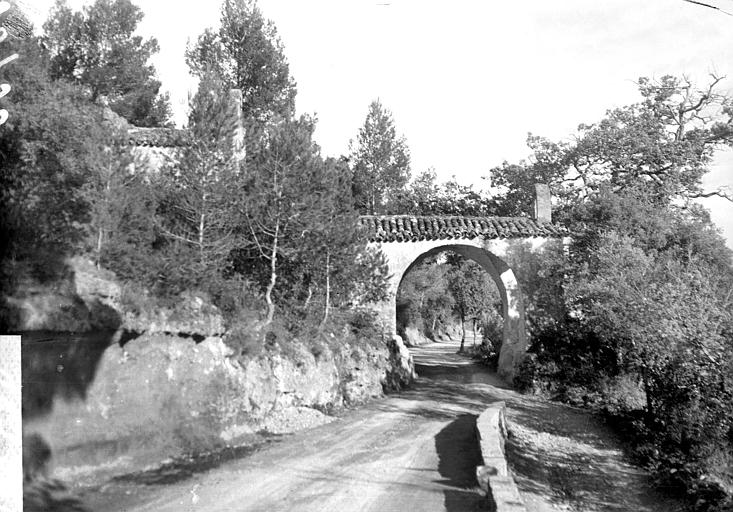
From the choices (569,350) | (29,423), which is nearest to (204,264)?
(29,423)

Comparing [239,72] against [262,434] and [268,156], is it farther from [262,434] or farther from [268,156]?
[262,434]

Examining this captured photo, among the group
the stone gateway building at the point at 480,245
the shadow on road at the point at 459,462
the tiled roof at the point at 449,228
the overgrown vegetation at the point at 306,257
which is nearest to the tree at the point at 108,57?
the overgrown vegetation at the point at 306,257

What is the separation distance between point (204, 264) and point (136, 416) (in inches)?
135

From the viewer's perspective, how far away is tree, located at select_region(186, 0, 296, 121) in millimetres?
30672

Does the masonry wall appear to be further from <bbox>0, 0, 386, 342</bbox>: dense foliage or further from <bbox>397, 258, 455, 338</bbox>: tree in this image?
<bbox>397, 258, 455, 338</bbox>: tree

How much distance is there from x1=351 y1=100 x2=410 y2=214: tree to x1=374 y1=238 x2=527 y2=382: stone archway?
51.5ft

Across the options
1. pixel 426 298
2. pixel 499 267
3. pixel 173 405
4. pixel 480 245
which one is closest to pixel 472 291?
pixel 426 298

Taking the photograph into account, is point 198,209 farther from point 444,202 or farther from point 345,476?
point 444,202

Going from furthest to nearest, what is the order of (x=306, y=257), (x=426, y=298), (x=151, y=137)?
(x=426, y=298), (x=151, y=137), (x=306, y=257)

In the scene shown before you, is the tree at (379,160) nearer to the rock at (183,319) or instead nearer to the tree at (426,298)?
the tree at (426,298)

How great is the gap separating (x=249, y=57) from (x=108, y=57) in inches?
289

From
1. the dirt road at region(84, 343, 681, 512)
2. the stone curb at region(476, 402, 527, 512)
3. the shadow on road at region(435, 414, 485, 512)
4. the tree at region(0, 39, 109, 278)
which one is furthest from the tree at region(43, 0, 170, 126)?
the stone curb at region(476, 402, 527, 512)

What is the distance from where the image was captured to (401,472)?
840 centimetres

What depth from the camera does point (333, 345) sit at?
47.2ft
